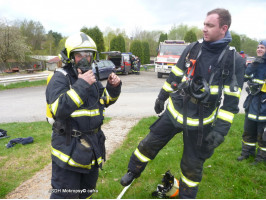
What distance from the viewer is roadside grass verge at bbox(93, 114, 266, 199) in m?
3.13

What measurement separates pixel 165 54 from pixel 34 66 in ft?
76.0

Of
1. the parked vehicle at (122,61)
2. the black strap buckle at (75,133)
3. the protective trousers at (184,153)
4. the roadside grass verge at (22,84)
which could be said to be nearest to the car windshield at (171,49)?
the parked vehicle at (122,61)

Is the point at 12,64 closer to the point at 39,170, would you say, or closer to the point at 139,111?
the point at 139,111

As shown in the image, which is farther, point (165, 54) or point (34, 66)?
point (34, 66)

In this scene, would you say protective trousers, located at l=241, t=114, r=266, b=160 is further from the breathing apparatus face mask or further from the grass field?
the breathing apparatus face mask

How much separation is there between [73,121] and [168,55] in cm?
1524

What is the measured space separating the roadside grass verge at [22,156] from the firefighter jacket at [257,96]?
3979 millimetres

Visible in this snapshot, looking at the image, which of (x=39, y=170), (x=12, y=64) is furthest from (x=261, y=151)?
(x=12, y=64)

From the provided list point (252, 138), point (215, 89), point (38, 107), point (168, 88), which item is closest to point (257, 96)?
point (252, 138)

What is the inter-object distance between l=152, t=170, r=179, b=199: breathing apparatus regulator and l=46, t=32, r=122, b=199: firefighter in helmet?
4.04 feet

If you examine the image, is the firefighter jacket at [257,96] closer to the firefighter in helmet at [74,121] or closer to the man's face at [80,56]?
the firefighter in helmet at [74,121]

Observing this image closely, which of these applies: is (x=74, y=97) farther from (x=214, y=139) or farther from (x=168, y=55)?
(x=168, y=55)

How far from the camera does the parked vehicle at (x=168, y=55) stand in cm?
1638

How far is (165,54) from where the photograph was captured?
1692 centimetres
